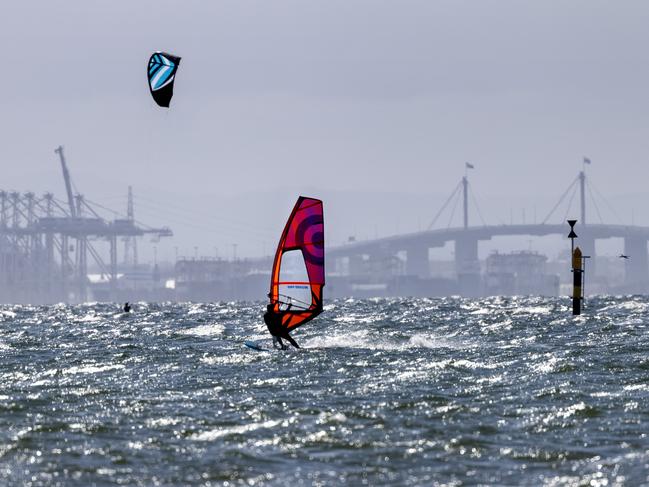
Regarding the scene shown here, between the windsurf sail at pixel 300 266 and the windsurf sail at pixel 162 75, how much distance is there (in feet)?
17.1

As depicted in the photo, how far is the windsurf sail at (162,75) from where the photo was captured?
22.7m

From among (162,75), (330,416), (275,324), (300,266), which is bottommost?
(330,416)

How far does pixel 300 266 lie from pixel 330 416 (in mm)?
11452

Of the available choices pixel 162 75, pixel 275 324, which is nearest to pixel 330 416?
pixel 162 75

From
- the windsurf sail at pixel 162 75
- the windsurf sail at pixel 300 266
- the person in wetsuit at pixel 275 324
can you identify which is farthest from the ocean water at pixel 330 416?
the windsurf sail at pixel 162 75

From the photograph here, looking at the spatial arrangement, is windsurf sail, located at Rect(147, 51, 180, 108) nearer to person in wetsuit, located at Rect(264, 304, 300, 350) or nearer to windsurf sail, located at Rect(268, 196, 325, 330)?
windsurf sail, located at Rect(268, 196, 325, 330)

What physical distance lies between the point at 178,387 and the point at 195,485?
8038mm

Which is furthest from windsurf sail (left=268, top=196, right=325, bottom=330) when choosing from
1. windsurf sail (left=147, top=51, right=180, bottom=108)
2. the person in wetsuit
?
windsurf sail (left=147, top=51, right=180, bottom=108)

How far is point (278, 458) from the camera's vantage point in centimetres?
1364

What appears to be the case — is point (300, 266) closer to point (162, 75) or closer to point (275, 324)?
point (275, 324)

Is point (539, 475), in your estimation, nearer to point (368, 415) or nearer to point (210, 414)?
point (368, 415)

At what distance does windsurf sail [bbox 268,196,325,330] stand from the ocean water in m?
1.12

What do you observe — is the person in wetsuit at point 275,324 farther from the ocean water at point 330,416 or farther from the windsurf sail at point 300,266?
the ocean water at point 330,416

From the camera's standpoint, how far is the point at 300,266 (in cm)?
2773
